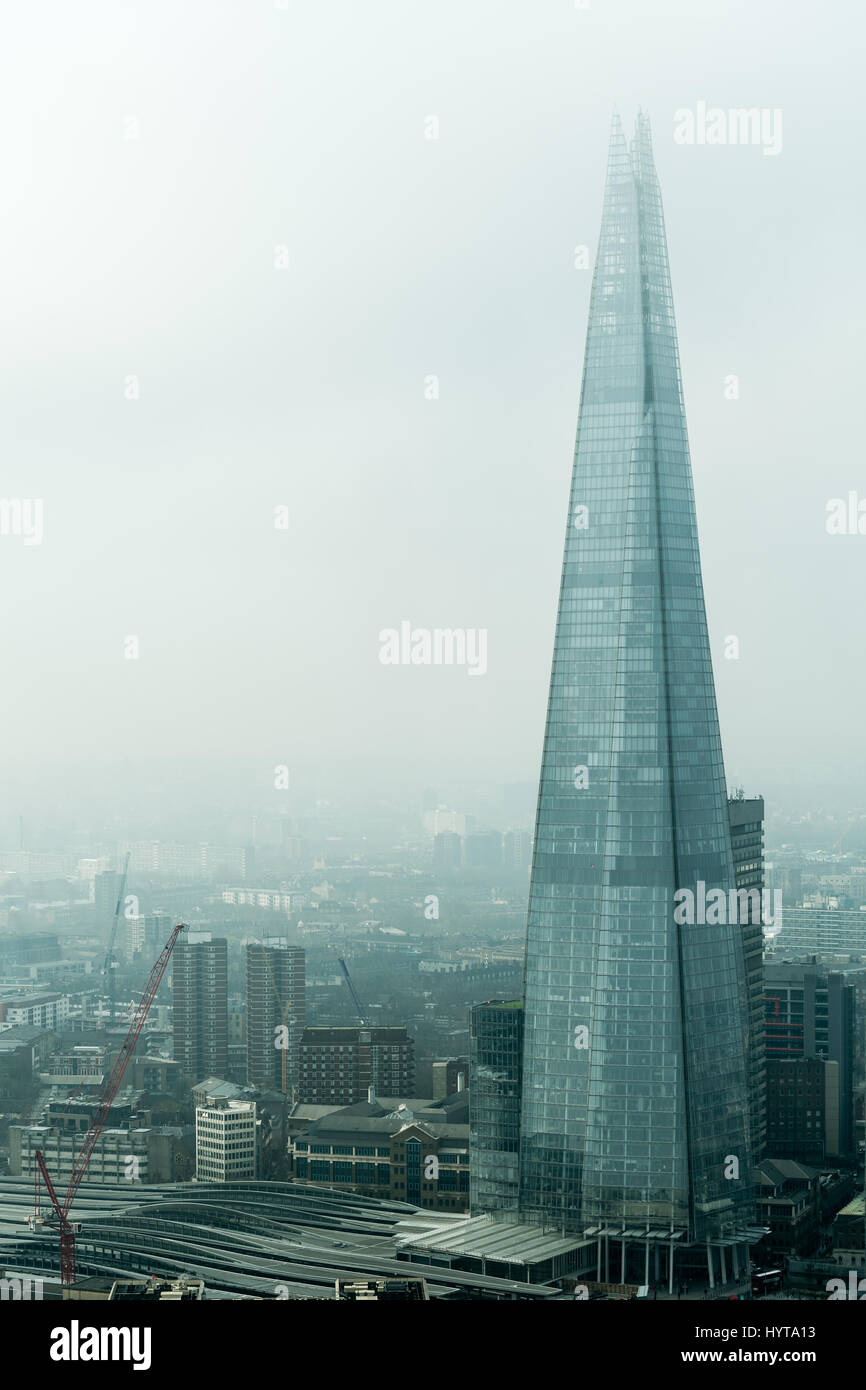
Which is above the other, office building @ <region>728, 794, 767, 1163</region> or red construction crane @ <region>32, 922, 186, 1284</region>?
office building @ <region>728, 794, 767, 1163</region>

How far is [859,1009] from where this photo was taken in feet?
88.2

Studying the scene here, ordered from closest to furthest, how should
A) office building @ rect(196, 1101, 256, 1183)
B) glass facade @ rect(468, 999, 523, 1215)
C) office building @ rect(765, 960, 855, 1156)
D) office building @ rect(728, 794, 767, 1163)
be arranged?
glass facade @ rect(468, 999, 523, 1215) → office building @ rect(728, 794, 767, 1163) → office building @ rect(196, 1101, 256, 1183) → office building @ rect(765, 960, 855, 1156)

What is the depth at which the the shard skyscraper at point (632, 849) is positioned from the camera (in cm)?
1908

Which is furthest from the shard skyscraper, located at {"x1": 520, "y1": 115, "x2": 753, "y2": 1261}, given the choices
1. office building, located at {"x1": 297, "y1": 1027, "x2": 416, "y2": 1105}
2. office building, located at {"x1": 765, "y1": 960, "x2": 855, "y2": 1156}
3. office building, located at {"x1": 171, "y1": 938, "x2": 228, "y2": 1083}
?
office building, located at {"x1": 171, "y1": 938, "x2": 228, "y2": 1083}

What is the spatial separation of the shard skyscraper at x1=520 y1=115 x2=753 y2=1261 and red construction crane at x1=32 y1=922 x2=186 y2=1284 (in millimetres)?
5306

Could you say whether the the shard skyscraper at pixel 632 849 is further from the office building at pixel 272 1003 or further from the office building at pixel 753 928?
the office building at pixel 272 1003

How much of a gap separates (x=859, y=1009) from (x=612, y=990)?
9216 millimetres

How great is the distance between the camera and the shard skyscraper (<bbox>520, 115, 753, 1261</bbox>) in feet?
62.6

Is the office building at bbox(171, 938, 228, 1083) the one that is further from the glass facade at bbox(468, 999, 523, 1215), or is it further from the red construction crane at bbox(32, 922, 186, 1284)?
the glass facade at bbox(468, 999, 523, 1215)

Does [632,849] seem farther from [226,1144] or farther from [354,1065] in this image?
[354,1065]

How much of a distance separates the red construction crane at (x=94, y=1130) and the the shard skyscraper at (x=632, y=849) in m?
5.31

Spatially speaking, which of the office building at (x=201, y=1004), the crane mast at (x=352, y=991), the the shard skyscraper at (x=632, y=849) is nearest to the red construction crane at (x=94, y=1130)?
the office building at (x=201, y=1004)

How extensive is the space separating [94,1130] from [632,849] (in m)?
10.5
